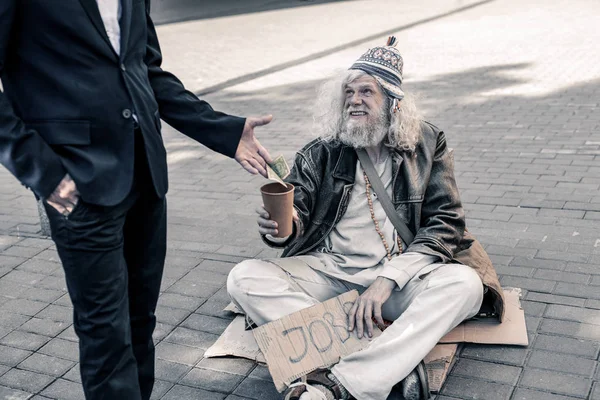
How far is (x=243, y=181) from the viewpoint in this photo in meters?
6.17

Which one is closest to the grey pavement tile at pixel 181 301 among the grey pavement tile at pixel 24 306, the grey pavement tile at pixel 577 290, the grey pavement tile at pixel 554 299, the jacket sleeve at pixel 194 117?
the grey pavement tile at pixel 24 306

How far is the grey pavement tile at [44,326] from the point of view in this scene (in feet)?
12.5

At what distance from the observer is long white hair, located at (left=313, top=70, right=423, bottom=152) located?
341 cm

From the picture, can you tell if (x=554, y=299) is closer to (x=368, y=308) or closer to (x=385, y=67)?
(x=368, y=308)

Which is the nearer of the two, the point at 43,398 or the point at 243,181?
the point at 43,398

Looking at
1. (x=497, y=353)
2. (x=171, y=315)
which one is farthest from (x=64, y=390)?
(x=497, y=353)

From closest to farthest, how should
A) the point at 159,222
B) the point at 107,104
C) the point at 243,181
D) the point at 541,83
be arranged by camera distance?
the point at 107,104 → the point at 159,222 → the point at 243,181 → the point at 541,83

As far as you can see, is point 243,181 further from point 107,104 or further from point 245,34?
point 245,34

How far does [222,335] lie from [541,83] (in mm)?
6569

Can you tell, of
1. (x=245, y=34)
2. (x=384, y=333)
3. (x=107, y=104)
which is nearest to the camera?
(x=107, y=104)

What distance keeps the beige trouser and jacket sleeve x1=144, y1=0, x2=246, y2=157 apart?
2.71 feet

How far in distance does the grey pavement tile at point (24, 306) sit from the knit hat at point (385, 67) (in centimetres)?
205

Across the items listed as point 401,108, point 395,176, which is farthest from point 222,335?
point 401,108

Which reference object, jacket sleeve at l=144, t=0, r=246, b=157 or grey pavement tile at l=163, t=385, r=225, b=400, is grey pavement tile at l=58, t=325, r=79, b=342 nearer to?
grey pavement tile at l=163, t=385, r=225, b=400
